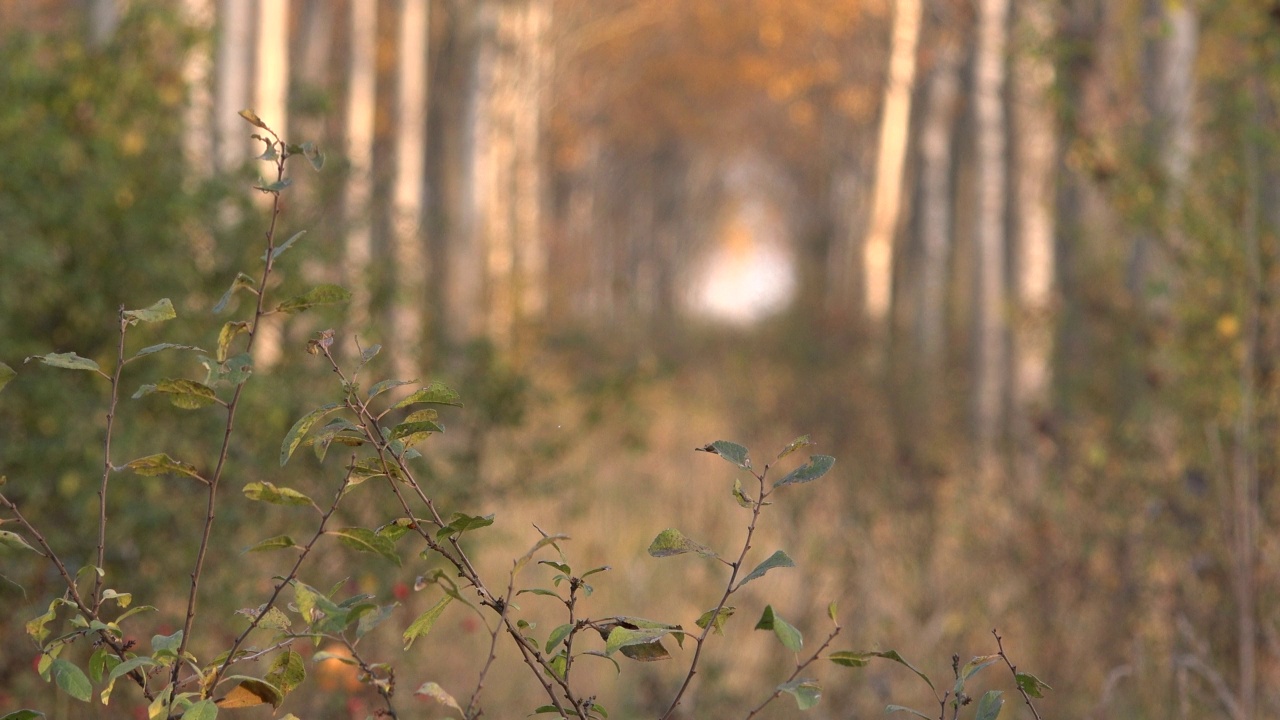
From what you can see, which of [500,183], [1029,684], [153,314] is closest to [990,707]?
[1029,684]

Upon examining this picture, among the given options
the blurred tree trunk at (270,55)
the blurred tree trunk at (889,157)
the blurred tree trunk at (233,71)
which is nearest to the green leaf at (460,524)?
the blurred tree trunk at (233,71)

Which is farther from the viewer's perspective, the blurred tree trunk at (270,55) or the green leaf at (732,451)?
the blurred tree trunk at (270,55)

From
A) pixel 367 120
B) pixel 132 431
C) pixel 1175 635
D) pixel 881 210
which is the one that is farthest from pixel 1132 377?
pixel 881 210

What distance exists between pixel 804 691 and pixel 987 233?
8356 mm

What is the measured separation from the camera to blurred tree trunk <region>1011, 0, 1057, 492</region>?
25.3ft

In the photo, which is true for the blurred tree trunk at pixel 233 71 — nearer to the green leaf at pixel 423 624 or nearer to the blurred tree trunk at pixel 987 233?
the green leaf at pixel 423 624

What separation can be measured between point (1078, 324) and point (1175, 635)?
13.8 feet

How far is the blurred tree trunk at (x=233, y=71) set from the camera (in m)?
6.04

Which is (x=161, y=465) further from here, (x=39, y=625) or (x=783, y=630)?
(x=783, y=630)

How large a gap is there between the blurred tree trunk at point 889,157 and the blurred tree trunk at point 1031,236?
362 cm

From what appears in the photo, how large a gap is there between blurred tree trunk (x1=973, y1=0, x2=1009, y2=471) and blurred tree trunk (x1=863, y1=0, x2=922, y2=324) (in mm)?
4196

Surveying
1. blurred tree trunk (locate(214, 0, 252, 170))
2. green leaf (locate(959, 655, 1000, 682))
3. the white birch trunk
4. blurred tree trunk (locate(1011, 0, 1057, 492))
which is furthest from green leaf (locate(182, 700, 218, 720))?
the white birch trunk

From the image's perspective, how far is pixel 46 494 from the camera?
369 cm

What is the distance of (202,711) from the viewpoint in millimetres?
1229
